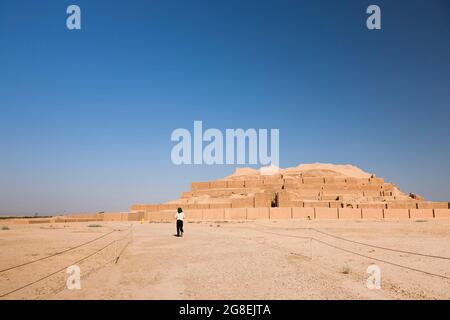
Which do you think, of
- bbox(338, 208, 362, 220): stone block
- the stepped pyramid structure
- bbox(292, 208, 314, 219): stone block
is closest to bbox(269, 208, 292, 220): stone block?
bbox(292, 208, 314, 219): stone block

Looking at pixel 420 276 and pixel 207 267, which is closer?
pixel 420 276

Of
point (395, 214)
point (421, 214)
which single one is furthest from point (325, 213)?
point (421, 214)

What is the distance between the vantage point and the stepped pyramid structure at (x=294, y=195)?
4106cm

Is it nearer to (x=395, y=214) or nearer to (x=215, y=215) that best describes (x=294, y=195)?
(x=395, y=214)

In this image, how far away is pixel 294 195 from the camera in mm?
44906

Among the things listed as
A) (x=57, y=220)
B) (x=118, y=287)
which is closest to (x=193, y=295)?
(x=118, y=287)

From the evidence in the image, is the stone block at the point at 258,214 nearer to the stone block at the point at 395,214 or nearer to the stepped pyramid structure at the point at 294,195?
the stepped pyramid structure at the point at 294,195

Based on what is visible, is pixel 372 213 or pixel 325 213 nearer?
pixel 372 213

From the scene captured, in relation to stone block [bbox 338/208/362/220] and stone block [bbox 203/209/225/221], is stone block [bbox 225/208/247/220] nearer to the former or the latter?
stone block [bbox 203/209/225/221]

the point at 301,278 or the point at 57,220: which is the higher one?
the point at 301,278
